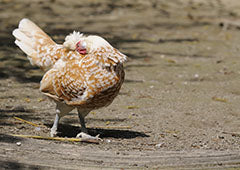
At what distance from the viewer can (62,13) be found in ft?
43.4

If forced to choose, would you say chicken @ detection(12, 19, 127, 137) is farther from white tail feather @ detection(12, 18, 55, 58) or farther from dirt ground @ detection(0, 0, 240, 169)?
dirt ground @ detection(0, 0, 240, 169)

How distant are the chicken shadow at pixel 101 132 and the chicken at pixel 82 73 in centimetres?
25

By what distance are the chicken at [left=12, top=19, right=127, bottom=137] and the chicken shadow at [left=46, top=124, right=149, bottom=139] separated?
0.83 ft

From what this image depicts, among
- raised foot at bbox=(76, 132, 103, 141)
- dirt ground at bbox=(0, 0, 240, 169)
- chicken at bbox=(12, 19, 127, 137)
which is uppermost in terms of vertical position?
chicken at bbox=(12, 19, 127, 137)

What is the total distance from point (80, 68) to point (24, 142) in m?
0.95

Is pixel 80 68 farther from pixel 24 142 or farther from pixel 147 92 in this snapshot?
pixel 147 92

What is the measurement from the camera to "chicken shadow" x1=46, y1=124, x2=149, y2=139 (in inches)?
213

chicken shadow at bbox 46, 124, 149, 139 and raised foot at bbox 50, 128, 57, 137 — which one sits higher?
raised foot at bbox 50, 128, 57, 137

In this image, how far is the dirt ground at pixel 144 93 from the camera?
14.5 ft

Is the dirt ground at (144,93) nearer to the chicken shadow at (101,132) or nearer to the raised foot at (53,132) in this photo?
the chicken shadow at (101,132)

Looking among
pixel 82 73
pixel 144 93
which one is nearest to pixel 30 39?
pixel 82 73

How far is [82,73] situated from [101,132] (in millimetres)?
1004

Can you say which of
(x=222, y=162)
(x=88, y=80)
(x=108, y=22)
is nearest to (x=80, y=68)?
(x=88, y=80)

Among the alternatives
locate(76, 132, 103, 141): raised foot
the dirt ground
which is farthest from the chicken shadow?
locate(76, 132, 103, 141): raised foot
